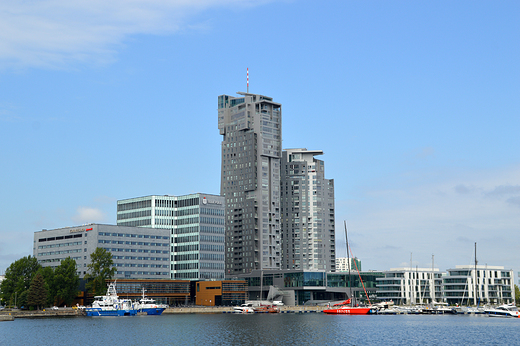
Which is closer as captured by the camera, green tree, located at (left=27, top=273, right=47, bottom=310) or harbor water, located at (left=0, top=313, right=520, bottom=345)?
harbor water, located at (left=0, top=313, right=520, bottom=345)

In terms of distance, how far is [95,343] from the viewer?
106 meters

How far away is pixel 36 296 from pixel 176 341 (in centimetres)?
10355

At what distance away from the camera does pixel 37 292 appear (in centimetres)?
19538

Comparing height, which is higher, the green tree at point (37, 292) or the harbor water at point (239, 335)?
the green tree at point (37, 292)

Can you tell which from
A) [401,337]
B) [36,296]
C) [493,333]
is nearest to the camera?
[401,337]

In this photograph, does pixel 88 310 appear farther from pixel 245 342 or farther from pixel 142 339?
pixel 245 342

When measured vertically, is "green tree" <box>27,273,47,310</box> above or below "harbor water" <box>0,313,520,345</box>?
above

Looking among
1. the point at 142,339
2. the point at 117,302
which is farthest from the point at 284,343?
the point at 117,302

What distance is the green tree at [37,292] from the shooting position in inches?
7687

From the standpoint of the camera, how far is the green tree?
641ft

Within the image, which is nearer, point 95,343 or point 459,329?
point 95,343

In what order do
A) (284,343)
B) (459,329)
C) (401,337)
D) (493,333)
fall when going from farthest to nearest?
(459,329)
(493,333)
(401,337)
(284,343)

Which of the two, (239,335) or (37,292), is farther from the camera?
(37,292)

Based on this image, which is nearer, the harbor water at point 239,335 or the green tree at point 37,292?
the harbor water at point 239,335
